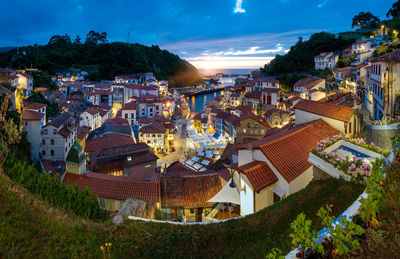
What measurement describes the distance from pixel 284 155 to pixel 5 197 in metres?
6.38

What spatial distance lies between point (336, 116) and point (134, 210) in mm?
7040

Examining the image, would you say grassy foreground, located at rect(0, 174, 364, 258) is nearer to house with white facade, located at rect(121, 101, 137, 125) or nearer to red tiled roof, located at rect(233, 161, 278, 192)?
red tiled roof, located at rect(233, 161, 278, 192)

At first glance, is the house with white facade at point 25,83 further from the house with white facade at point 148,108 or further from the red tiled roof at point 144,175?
the red tiled roof at point 144,175

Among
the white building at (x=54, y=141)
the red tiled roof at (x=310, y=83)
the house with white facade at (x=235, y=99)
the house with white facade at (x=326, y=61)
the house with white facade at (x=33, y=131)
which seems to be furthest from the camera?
the house with white facade at (x=235, y=99)

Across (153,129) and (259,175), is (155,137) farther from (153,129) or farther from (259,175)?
(259,175)

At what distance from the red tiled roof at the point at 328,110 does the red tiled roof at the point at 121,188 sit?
6.62 metres

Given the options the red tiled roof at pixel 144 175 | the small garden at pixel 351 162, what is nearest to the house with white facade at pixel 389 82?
the small garden at pixel 351 162

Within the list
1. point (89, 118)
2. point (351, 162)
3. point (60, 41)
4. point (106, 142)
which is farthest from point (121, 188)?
point (60, 41)

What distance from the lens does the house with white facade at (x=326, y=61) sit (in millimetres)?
42406

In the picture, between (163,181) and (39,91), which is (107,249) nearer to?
(163,181)

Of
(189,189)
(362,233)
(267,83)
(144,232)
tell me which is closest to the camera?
(362,233)

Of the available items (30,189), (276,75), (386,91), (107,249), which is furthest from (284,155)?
(276,75)

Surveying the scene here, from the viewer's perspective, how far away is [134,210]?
5801mm

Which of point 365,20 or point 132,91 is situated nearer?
point 132,91
